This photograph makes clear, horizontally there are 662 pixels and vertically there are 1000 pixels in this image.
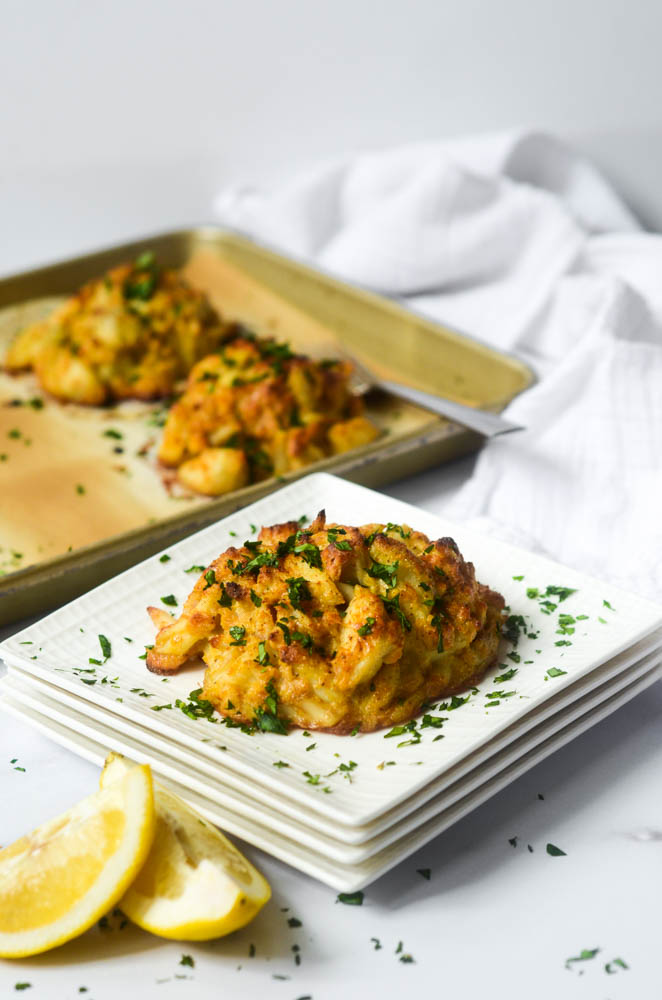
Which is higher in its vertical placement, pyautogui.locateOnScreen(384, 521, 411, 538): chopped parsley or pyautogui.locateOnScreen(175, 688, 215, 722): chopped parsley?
pyautogui.locateOnScreen(384, 521, 411, 538): chopped parsley

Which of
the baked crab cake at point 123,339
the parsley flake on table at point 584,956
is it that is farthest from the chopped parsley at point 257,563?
the baked crab cake at point 123,339

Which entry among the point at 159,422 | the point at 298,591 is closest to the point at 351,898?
the point at 298,591

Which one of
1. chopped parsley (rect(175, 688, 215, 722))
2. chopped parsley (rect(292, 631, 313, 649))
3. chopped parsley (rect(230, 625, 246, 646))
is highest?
chopped parsley (rect(292, 631, 313, 649))

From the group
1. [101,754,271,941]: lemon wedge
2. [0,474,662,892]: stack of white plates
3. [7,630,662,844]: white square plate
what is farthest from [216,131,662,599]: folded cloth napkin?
[101,754,271,941]: lemon wedge

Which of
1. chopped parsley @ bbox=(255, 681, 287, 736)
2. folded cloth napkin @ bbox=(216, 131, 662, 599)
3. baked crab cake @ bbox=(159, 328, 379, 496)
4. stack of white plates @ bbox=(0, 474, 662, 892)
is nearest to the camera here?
stack of white plates @ bbox=(0, 474, 662, 892)

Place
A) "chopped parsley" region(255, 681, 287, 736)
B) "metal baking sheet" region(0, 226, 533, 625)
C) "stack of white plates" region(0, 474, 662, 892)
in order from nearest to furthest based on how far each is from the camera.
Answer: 1. "stack of white plates" region(0, 474, 662, 892)
2. "chopped parsley" region(255, 681, 287, 736)
3. "metal baking sheet" region(0, 226, 533, 625)

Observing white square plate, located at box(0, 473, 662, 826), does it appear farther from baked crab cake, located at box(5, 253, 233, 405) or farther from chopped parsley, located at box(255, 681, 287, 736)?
baked crab cake, located at box(5, 253, 233, 405)

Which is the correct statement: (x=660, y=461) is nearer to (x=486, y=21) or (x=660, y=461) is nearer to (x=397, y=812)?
(x=397, y=812)
